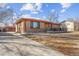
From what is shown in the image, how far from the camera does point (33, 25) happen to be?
243 centimetres

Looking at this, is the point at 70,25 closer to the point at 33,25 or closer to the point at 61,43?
the point at 61,43

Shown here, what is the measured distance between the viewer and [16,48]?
2.37 meters

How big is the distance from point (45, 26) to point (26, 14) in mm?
249

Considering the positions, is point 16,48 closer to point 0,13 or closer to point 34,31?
point 34,31

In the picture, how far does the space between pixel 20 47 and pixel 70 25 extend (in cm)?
61

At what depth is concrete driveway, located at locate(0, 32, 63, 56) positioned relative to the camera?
2.35 metres

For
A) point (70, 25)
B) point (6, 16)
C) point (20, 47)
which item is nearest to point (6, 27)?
point (6, 16)

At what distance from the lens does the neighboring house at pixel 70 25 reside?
240 centimetres

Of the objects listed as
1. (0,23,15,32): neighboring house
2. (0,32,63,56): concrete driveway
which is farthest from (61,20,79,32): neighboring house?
(0,23,15,32): neighboring house

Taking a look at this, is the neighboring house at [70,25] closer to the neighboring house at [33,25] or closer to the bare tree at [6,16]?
the neighboring house at [33,25]

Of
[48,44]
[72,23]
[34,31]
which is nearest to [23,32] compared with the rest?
[34,31]

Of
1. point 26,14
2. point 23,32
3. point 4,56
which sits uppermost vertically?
point 26,14

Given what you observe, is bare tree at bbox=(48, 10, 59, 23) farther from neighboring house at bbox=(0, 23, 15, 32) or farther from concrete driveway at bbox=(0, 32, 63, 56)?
neighboring house at bbox=(0, 23, 15, 32)

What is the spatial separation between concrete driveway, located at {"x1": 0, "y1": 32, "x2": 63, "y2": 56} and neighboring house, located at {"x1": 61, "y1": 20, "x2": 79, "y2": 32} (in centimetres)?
29
